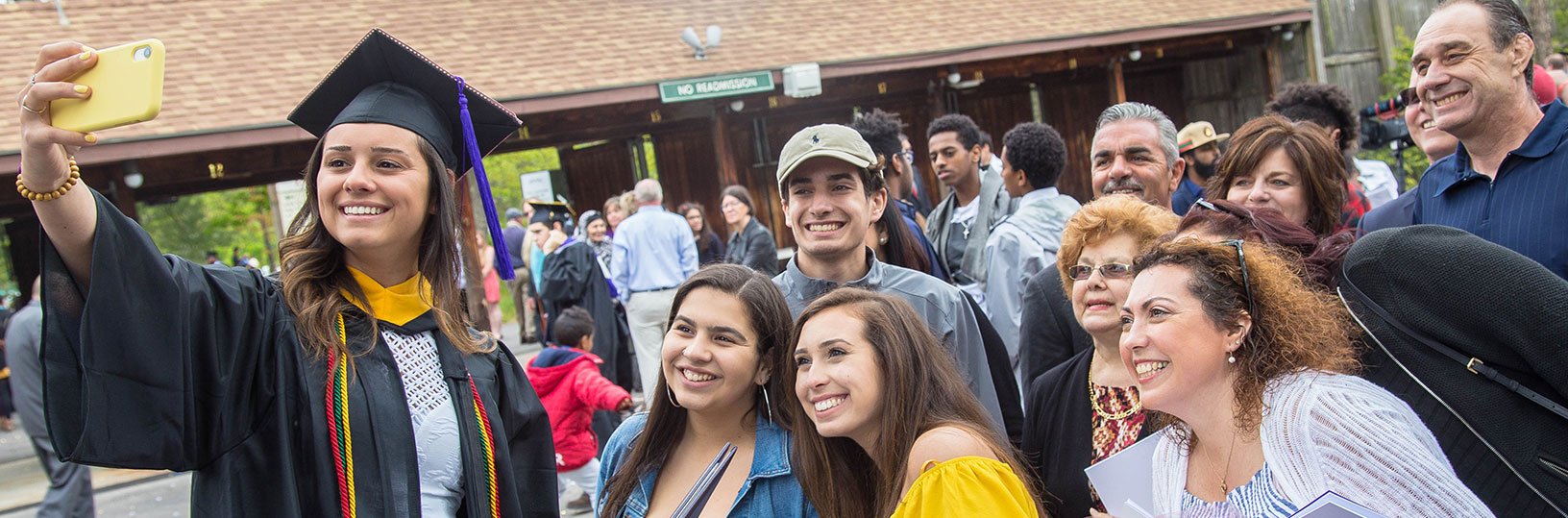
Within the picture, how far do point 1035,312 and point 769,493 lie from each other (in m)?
1.22

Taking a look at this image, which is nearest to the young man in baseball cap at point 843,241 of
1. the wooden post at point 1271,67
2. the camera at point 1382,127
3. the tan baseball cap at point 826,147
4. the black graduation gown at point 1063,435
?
the tan baseball cap at point 826,147

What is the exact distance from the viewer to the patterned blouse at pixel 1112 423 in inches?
108

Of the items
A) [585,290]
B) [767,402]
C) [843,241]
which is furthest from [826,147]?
[585,290]

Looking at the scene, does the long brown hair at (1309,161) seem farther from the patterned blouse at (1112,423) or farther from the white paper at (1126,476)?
the white paper at (1126,476)

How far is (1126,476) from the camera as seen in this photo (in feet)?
7.79

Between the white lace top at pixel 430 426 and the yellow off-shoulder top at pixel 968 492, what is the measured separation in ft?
3.19

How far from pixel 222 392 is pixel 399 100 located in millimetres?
802

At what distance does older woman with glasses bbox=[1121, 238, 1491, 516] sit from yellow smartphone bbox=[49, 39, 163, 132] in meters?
1.84

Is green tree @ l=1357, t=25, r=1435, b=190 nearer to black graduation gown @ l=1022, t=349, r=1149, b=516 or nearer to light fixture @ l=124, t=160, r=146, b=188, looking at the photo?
black graduation gown @ l=1022, t=349, r=1149, b=516

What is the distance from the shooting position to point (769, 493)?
2676 mm

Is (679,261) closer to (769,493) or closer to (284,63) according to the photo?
(284,63)

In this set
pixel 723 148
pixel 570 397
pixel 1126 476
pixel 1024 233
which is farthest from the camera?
pixel 723 148

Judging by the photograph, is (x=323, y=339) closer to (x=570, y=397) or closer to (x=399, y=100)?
(x=399, y=100)

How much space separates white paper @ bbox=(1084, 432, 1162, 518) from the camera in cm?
235
